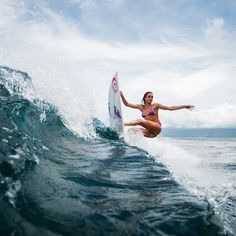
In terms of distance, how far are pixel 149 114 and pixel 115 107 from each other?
151 centimetres

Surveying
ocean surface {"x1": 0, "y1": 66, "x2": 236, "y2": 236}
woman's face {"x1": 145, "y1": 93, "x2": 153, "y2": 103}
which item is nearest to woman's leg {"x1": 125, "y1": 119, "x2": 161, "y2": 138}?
woman's face {"x1": 145, "y1": 93, "x2": 153, "y2": 103}

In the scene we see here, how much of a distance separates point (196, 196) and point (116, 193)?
1042 millimetres

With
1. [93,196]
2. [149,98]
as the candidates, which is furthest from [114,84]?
[93,196]

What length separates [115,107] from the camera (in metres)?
11.6

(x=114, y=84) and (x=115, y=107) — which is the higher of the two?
(x=114, y=84)

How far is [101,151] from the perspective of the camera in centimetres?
742

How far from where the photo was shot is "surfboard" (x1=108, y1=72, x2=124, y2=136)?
11.4 meters

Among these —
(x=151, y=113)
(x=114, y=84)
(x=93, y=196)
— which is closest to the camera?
(x=93, y=196)

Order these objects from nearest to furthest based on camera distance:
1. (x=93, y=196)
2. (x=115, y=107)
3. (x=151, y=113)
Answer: (x=93, y=196) → (x=115, y=107) → (x=151, y=113)

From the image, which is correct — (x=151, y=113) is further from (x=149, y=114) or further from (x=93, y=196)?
(x=93, y=196)

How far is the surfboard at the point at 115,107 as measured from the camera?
37.4 feet

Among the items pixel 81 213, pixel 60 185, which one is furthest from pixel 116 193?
pixel 81 213

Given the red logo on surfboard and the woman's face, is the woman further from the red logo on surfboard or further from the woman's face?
the red logo on surfboard

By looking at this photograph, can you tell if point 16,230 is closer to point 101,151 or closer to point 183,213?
point 183,213
